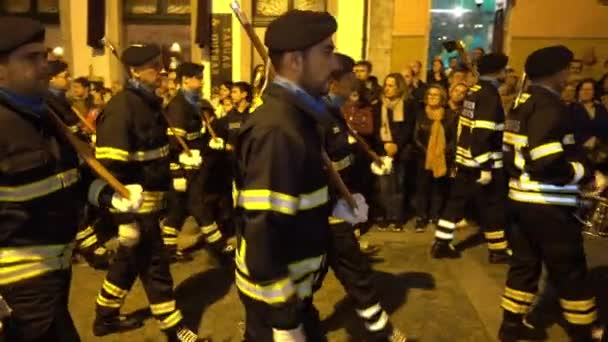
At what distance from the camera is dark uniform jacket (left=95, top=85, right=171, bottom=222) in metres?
4.23

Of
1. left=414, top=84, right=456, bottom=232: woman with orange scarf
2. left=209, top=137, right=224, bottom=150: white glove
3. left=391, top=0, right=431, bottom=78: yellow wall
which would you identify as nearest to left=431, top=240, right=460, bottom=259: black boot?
left=414, top=84, right=456, bottom=232: woman with orange scarf

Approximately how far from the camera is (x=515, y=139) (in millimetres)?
4203

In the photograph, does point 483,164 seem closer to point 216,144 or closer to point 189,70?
point 216,144

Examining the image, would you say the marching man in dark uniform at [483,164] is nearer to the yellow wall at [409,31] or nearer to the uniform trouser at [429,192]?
the uniform trouser at [429,192]

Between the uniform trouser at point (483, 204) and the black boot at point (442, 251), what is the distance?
79 mm

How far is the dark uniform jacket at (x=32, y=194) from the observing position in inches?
107

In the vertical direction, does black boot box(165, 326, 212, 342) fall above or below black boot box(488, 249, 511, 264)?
above

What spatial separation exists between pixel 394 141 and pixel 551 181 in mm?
3794

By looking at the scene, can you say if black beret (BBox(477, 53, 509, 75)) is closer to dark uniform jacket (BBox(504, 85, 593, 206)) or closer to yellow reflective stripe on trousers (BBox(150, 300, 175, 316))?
dark uniform jacket (BBox(504, 85, 593, 206))

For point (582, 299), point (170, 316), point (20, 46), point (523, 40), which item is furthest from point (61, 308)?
point (523, 40)

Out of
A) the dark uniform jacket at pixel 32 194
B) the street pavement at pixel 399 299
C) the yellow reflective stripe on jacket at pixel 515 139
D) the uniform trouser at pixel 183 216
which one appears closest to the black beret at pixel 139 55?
the dark uniform jacket at pixel 32 194

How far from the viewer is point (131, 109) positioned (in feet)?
14.3

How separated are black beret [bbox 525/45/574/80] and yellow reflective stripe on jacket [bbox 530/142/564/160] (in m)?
0.51

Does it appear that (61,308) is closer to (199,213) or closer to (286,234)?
(286,234)
